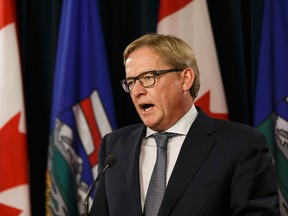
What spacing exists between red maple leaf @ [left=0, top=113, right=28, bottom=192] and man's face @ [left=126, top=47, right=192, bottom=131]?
1.25m

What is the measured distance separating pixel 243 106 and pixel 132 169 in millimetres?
1552

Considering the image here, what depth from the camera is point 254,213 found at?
1452mm

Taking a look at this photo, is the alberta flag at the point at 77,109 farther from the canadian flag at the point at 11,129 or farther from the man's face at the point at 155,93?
the man's face at the point at 155,93

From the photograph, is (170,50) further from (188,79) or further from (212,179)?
(212,179)

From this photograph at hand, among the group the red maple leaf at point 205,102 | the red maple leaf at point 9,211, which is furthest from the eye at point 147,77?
the red maple leaf at point 9,211

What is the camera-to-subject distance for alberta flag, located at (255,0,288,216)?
2.74 meters

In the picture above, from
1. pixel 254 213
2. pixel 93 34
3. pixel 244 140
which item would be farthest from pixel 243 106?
pixel 254 213

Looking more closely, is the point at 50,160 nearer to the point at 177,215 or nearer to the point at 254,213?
the point at 177,215

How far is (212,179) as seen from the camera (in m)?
1.57

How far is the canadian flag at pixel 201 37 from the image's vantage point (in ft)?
9.19

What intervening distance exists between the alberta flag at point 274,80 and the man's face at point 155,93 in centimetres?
115

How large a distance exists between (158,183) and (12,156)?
138cm

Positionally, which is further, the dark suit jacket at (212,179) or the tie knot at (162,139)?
the tie knot at (162,139)

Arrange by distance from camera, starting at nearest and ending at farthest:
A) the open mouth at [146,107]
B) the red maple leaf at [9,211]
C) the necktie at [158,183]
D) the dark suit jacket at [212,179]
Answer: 1. the dark suit jacket at [212,179]
2. the necktie at [158,183]
3. the open mouth at [146,107]
4. the red maple leaf at [9,211]
